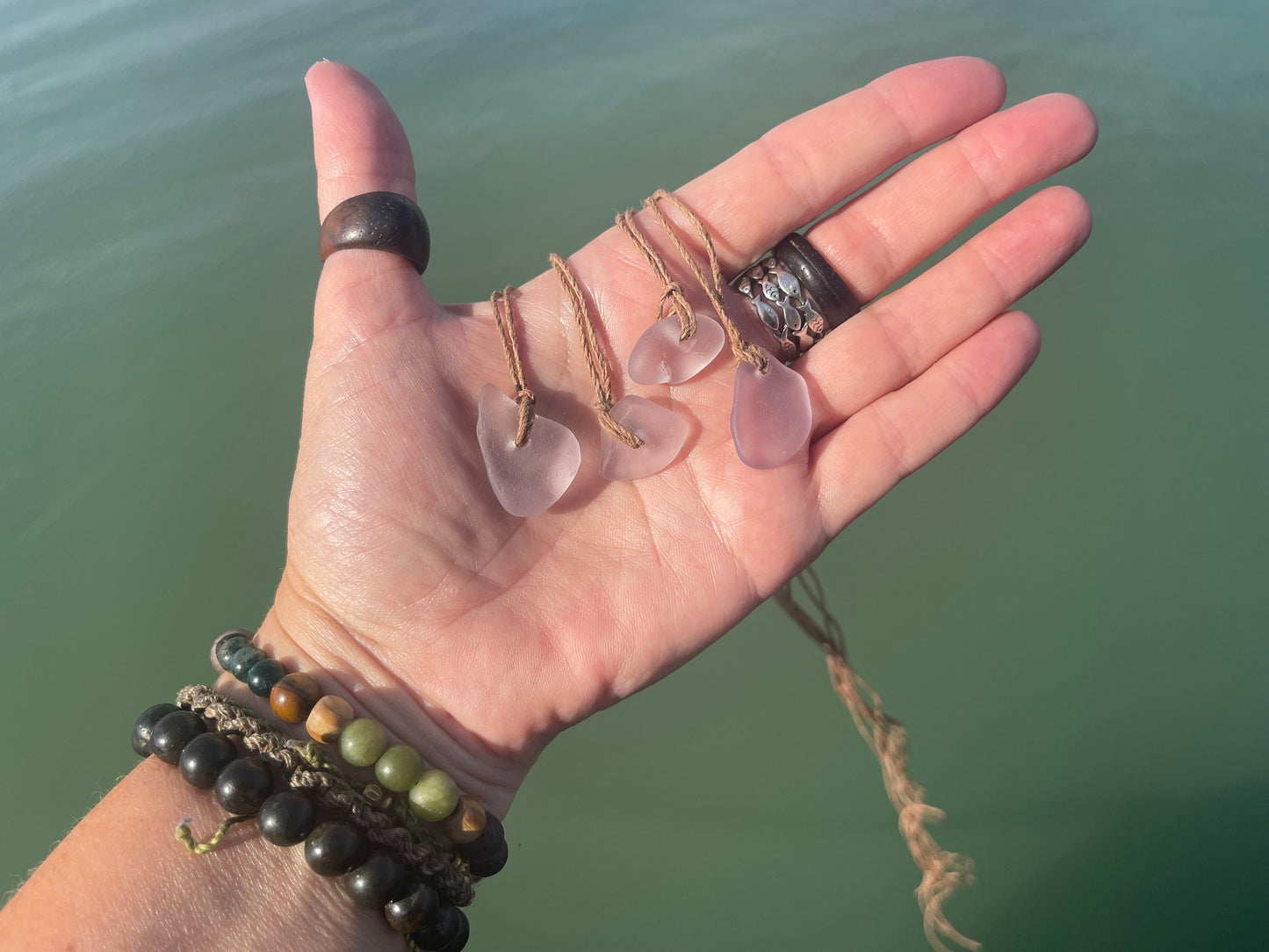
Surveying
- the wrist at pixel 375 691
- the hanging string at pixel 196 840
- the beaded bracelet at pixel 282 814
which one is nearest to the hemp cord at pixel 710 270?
the wrist at pixel 375 691

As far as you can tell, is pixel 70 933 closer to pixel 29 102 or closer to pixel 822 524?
pixel 822 524

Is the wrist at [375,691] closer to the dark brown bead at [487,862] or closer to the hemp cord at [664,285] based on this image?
the dark brown bead at [487,862]

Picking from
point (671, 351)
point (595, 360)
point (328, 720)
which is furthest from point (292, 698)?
point (671, 351)

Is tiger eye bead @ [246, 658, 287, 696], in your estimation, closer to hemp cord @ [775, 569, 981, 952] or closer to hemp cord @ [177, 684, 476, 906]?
hemp cord @ [177, 684, 476, 906]

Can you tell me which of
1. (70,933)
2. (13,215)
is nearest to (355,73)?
(70,933)

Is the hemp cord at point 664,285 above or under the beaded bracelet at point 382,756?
above

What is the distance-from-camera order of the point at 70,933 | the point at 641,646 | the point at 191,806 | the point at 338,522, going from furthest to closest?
1. the point at 641,646
2. the point at 338,522
3. the point at 191,806
4. the point at 70,933

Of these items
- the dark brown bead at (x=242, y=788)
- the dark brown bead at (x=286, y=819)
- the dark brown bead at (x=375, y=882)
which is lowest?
the dark brown bead at (x=375, y=882)
